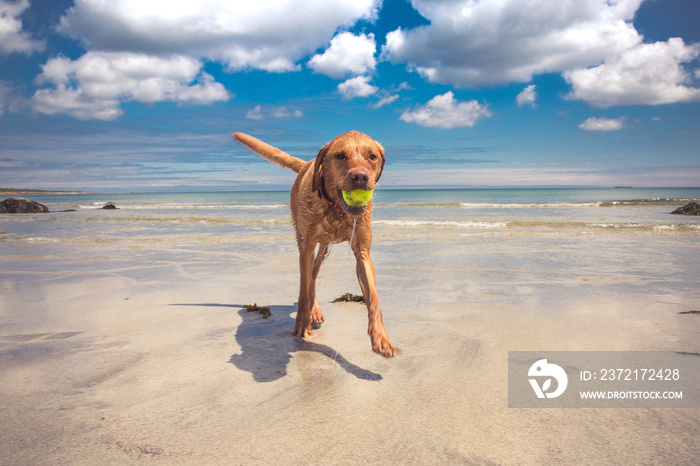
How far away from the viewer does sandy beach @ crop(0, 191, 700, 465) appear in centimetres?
200

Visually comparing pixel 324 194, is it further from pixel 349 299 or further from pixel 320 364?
pixel 349 299

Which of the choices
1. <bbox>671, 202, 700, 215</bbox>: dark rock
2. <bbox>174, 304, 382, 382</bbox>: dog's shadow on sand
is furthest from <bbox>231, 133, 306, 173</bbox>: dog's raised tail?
<bbox>671, 202, 700, 215</bbox>: dark rock

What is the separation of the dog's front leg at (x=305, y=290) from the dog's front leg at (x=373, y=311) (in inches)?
18.1

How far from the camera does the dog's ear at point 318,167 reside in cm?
330

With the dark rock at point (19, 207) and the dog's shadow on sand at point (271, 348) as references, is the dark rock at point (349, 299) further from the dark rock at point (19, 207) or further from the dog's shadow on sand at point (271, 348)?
the dark rock at point (19, 207)

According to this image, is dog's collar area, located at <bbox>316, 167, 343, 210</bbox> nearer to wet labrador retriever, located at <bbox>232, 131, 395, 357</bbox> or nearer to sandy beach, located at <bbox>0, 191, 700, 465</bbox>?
wet labrador retriever, located at <bbox>232, 131, 395, 357</bbox>

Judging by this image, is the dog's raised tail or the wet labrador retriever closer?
the wet labrador retriever

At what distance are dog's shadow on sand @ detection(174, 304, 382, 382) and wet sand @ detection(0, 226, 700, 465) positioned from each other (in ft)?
0.08

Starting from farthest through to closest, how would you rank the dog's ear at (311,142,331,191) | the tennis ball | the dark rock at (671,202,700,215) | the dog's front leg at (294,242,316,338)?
the dark rock at (671,202,700,215), the dog's front leg at (294,242,316,338), the dog's ear at (311,142,331,191), the tennis ball

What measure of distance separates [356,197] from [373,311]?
908 millimetres

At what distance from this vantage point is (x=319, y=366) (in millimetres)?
3059

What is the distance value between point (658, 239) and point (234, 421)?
12.3 m

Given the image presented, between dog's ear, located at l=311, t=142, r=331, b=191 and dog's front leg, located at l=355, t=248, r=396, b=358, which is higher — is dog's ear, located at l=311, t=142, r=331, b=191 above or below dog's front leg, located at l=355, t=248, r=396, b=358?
above

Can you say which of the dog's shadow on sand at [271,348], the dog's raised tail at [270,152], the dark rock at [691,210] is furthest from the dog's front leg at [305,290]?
the dark rock at [691,210]
